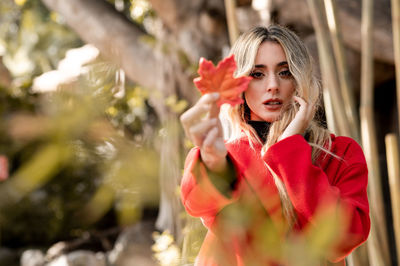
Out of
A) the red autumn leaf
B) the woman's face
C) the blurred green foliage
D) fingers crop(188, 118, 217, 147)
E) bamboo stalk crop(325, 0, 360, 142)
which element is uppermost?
the blurred green foliage

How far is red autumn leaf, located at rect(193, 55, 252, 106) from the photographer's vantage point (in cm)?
49

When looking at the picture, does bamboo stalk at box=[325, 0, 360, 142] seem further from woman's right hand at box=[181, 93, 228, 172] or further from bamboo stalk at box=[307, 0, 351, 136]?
woman's right hand at box=[181, 93, 228, 172]

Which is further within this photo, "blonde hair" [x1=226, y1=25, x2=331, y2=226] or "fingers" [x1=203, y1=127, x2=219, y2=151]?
"blonde hair" [x1=226, y1=25, x2=331, y2=226]

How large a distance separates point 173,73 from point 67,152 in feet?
7.85

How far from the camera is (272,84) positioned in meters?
0.78

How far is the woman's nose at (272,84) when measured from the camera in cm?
78

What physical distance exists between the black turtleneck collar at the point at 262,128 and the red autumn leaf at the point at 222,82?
0.32 m

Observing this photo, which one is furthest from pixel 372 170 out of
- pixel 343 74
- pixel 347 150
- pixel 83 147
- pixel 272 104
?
pixel 83 147

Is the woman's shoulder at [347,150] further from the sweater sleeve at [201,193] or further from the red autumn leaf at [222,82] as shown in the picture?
the red autumn leaf at [222,82]

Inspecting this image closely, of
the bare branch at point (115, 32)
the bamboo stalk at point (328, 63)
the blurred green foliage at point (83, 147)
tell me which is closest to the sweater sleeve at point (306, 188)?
the blurred green foliage at point (83, 147)

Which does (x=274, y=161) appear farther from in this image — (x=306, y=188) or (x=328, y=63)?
(x=328, y=63)

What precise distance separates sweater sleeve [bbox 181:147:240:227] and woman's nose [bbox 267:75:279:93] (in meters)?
0.20

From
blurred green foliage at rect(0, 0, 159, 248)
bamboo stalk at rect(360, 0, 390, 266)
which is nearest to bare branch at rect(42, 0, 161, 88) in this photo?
bamboo stalk at rect(360, 0, 390, 266)

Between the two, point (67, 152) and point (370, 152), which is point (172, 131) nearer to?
point (67, 152)
